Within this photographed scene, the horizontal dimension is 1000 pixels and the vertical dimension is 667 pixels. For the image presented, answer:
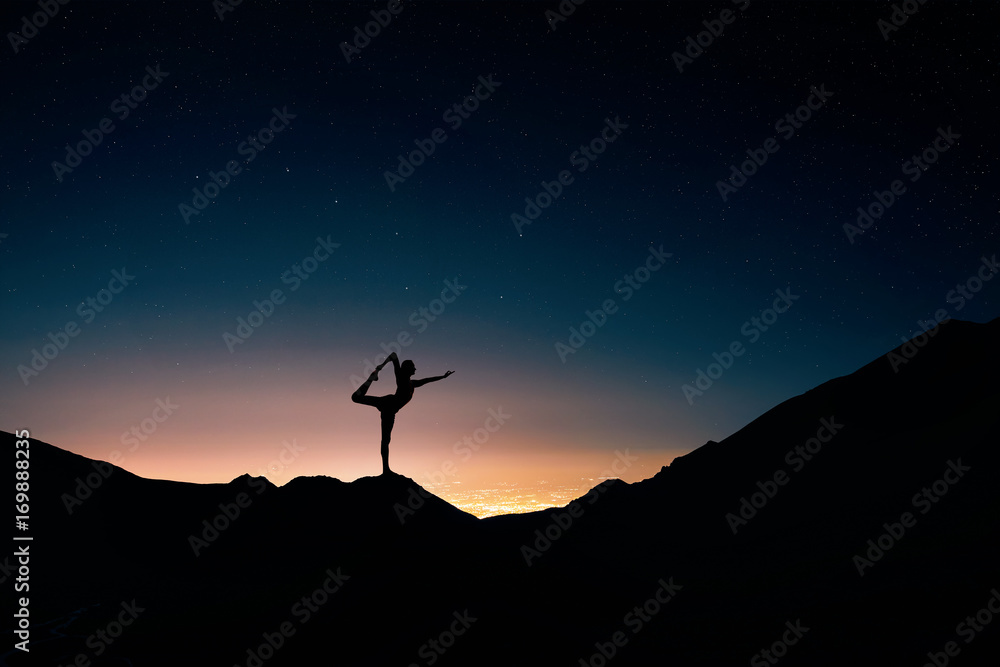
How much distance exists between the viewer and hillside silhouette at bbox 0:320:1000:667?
11.5 m

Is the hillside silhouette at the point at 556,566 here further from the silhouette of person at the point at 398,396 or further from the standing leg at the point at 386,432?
the silhouette of person at the point at 398,396

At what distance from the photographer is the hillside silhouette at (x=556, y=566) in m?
11.5

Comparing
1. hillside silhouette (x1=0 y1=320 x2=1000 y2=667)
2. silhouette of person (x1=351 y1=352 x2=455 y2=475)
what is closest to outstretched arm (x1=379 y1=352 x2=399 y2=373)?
silhouette of person (x1=351 y1=352 x2=455 y2=475)

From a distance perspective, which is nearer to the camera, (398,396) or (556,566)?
(398,396)

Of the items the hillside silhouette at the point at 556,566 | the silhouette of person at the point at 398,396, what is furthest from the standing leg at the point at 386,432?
the hillside silhouette at the point at 556,566

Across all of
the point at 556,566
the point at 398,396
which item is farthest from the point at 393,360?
the point at 556,566

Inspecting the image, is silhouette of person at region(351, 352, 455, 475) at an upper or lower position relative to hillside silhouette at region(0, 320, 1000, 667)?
upper

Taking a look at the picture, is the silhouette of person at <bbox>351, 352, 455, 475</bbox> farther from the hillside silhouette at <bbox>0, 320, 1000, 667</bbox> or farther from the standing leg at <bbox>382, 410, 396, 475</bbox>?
the hillside silhouette at <bbox>0, 320, 1000, 667</bbox>

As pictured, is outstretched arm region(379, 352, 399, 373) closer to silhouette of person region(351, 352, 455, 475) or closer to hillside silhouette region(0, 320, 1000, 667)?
silhouette of person region(351, 352, 455, 475)

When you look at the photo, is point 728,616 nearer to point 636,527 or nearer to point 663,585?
point 663,585

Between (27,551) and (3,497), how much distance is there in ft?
8.88

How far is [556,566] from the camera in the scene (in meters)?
15.4

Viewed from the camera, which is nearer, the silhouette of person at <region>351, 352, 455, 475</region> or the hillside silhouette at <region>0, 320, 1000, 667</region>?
the hillside silhouette at <region>0, 320, 1000, 667</region>

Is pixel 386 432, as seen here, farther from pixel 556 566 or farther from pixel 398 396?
pixel 556 566
